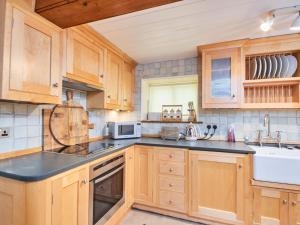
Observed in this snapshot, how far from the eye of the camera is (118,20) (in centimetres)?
166

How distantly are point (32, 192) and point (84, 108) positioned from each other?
4.40 ft

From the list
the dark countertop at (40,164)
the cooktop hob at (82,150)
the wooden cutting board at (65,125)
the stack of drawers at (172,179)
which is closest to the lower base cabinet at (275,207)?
the dark countertop at (40,164)

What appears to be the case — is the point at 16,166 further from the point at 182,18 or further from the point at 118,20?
the point at 182,18

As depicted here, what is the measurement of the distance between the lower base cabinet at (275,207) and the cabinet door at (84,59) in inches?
80.8

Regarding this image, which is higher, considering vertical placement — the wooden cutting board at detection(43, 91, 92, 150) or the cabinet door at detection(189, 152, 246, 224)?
the wooden cutting board at detection(43, 91, 92, 150)

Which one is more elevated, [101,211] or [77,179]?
[77,179]

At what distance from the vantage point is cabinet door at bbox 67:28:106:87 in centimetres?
162

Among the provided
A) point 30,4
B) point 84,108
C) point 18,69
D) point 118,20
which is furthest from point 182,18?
point 84,108

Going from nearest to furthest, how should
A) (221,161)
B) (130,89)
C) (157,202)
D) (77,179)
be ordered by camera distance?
(77,179)
(221,161)
(157,202)
(130,89)

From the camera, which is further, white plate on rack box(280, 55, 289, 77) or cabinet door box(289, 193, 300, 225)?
white plate on rack box(280, 55, 289, 77)

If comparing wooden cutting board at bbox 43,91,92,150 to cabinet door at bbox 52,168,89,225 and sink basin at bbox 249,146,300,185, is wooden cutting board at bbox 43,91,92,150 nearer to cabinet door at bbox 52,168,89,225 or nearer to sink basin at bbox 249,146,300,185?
cabinet door at bbox 52,168,89,225

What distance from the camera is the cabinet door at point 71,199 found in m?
1.14

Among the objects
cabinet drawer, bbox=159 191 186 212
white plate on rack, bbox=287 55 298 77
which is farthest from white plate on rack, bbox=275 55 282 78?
cabinet drawer, bbox=159 191 186 212

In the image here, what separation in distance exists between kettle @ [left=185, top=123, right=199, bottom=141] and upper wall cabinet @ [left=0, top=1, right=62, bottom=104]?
5.52 feet
